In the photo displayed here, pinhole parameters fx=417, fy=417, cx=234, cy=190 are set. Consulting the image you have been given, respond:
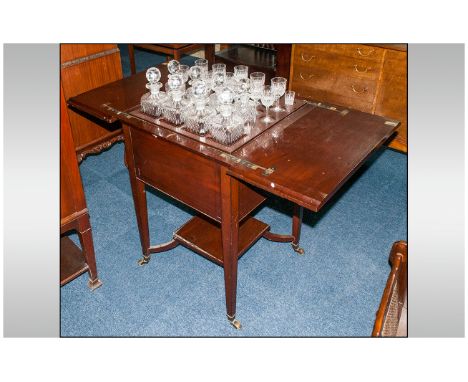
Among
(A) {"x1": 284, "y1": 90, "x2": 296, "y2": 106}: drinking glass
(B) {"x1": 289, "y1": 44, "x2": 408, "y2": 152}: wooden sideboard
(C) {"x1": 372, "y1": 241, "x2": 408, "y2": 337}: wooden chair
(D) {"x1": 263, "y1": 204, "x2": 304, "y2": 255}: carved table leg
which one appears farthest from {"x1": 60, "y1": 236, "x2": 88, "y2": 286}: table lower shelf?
(B) {"x1": 289, "y1": 44, "x2": 408, "y2": 152}: wooden sideboard

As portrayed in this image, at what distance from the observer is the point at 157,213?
3.20 m

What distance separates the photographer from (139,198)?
7.98 feet

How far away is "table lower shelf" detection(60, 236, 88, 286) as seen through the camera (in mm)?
2416

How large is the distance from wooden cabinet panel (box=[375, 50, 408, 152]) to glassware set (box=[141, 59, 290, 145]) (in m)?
1.68

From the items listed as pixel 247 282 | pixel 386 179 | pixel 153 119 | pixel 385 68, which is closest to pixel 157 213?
pixel 247 282

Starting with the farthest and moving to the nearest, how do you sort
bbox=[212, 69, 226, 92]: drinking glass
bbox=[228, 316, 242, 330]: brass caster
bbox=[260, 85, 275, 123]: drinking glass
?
bbox=[228, 316, 242, 330]: brass caster
bbox=[212, 69, 226, 92]: drinking glass
bbox=[260, 85, 275, 123]: drinking glass

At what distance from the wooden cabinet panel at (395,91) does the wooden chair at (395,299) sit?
7.48 feet

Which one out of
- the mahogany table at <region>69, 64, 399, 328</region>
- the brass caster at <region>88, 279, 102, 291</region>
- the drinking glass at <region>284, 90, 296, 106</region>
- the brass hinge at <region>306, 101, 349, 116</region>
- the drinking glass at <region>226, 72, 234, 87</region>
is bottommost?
the brass caster at <region>88, 279, 102, 291</region>

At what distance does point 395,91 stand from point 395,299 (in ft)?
8.16

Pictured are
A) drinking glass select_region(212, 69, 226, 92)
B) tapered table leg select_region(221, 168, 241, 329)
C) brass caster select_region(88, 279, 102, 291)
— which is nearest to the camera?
tapered table leg select_region(221, 168, 241, 329)

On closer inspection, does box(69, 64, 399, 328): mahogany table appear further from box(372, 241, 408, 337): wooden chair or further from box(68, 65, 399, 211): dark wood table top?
box(372, 241, 408, 337): wooden chair

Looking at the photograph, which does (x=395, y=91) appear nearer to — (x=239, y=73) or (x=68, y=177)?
(x=239, y=73)

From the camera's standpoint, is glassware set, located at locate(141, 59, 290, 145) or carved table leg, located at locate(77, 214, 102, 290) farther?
carved table leg, located at locate(77, 214, 102, 290)

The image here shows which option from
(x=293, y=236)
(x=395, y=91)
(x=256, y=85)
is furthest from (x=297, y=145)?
(x=395, y=91)
